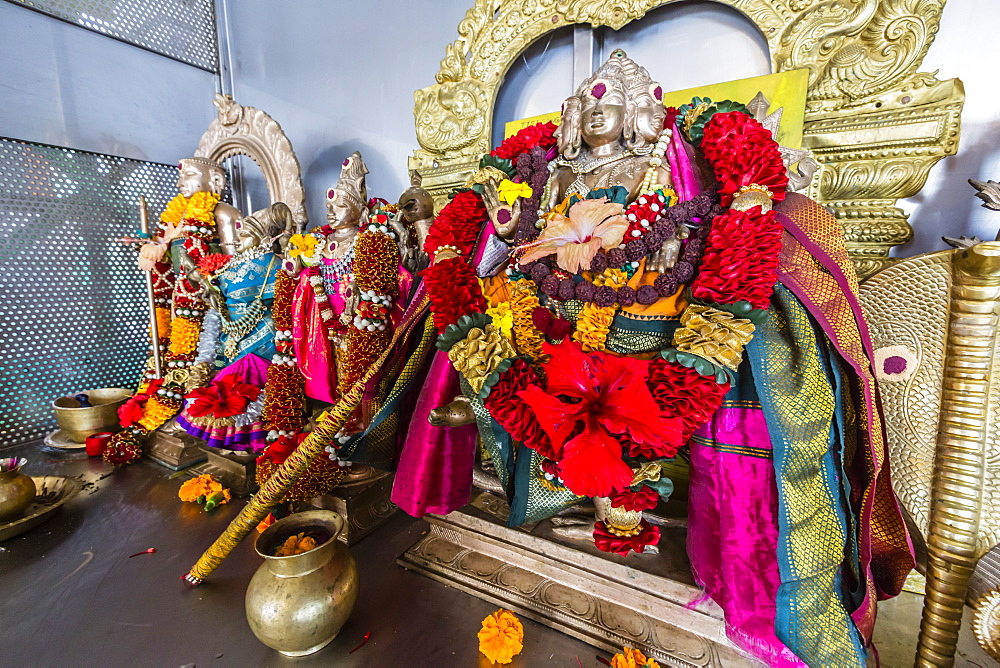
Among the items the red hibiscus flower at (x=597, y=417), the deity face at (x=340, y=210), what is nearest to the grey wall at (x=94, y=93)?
the deity face at (x=340, y=210)

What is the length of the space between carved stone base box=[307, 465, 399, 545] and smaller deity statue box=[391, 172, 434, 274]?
3.17 feet

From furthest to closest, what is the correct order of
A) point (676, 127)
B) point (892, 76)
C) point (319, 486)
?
point (319, 486) < point (892, 76) < point (676, 127)

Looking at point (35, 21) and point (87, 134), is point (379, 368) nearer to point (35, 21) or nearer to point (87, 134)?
point (87, 134)

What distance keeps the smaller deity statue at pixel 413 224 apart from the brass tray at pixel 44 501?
6.43 ft

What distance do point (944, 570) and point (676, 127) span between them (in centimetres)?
136

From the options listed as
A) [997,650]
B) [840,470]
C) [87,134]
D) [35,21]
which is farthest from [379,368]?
[35,21]

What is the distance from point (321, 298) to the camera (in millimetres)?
2064

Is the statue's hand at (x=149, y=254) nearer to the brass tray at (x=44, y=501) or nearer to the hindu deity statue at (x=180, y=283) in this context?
the hindu deity statue at (x=180, y=283)

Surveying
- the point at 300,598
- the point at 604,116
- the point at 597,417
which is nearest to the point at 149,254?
the point at 300,598

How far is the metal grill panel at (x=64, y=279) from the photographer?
270 centimetres

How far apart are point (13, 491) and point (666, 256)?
275 cm

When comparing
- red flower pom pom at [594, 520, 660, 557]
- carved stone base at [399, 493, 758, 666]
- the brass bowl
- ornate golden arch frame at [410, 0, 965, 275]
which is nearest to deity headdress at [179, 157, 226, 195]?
the brass bowl

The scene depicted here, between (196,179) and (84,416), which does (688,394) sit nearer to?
(196,179)

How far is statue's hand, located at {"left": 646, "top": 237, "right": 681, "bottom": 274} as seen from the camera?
Answer: 1103mm
